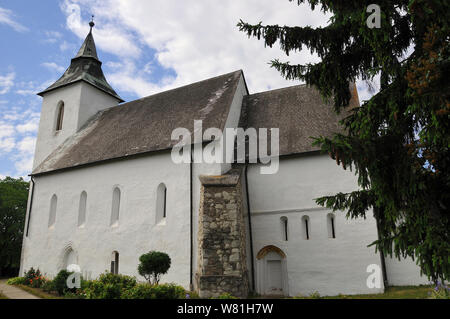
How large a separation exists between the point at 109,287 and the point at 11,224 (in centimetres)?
2686

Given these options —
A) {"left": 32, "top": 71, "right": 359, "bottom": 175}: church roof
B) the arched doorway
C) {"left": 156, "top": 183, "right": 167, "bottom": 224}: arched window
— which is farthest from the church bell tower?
the arched doorway

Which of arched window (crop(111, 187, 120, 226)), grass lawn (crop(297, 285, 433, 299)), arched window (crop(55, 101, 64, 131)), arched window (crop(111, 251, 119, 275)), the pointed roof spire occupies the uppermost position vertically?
the pointed roof spire

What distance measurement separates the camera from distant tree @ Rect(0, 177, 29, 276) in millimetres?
28078

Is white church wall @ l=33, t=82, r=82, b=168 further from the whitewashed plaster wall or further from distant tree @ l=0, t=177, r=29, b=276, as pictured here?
distant tree @ l=0, t=177, r=29, b=276

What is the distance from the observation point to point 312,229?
11625 mm

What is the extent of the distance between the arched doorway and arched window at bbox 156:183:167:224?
4.37m

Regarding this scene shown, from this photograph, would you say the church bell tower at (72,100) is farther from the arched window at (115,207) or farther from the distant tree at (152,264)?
the distant tree at (152,264)

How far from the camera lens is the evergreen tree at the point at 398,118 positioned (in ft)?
14.6

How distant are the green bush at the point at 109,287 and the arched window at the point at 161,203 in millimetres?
4156

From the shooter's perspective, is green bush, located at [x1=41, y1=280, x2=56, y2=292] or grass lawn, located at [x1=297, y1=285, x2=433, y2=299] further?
green bush, located at [x1=41, y1=280, x2=56, y2=292]

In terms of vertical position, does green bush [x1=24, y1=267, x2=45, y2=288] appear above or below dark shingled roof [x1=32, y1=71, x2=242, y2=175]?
below

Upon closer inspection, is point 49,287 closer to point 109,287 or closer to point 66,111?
point 109,287

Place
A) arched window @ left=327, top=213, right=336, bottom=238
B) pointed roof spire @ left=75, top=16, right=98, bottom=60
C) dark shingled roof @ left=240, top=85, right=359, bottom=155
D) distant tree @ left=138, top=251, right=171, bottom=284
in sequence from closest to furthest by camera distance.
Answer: distant tree @ left=138, top=251, right=171, bottom=284
arched window @ left=327, top=213, right=336, bottom=238
dark shingled roof @ left=240, top=85, right=359, bottom=155
pointed roof spire @ left=75, top=16, right=98, bottom=60
